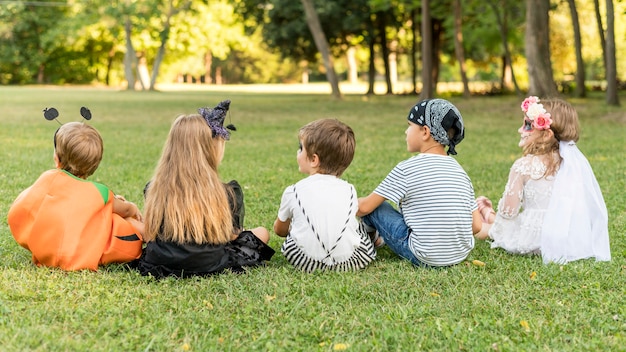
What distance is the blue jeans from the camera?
475 centimetres

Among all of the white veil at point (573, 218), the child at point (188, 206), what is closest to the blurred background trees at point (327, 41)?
the white veil at point (573, 218)

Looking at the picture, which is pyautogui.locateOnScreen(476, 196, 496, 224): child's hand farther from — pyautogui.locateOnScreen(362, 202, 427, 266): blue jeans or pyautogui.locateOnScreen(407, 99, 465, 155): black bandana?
pyautogui.locateOnScreen(407, 99, 465, 155): black bandana

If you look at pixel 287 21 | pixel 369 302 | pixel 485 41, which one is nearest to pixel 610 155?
pixel 369 302

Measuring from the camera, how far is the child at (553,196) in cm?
493

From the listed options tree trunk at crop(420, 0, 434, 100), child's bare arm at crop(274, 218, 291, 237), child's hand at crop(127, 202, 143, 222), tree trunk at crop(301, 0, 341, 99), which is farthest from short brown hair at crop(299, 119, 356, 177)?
tree trunk at crop(301, 0, 341, 99)

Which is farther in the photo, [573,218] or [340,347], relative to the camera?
[573,218]

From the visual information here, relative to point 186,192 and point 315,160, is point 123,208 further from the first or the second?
point 315,160

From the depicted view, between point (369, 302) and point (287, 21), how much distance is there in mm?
32873

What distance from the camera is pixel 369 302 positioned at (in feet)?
13.0

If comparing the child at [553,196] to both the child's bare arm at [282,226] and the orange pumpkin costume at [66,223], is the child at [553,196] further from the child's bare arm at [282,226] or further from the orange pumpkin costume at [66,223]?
the orange pumpkin costume at [66,223]

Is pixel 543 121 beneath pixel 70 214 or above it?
above

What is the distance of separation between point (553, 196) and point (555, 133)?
44 cm

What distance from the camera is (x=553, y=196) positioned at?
5.02m

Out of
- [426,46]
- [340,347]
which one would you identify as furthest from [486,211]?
[426,46]
